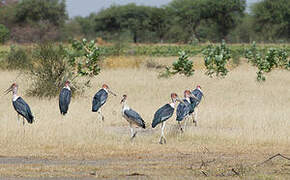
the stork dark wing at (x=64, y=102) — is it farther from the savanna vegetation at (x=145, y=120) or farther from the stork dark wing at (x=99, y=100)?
the stork dark wing at (x=99, y=100)

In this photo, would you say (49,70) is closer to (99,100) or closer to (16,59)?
(99,100)

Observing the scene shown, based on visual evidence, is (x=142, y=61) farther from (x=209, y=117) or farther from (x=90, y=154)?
(x=90, y=154)

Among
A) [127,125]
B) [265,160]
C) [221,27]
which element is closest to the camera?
[265,160]

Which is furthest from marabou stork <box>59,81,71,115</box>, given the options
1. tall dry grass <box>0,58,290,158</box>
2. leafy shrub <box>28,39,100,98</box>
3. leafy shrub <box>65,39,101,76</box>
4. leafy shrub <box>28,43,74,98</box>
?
leafy shrub <box>65,39,101,76</box>

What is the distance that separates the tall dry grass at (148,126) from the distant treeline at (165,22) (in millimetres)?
38293

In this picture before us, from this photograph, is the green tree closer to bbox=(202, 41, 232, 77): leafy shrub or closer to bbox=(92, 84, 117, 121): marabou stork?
bbox=(202, 41, 232, 77): leafy shrub

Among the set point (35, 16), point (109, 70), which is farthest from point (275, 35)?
point (109, 70)

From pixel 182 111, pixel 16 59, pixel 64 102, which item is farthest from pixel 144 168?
pixel 16 59

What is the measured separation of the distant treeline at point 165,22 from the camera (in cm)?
6144

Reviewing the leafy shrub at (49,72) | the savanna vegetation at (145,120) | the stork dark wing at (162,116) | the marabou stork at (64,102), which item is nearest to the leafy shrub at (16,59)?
the savanna vegetation at (145,120)

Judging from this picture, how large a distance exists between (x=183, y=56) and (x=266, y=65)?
337cm

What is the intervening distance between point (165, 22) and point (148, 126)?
5875cm

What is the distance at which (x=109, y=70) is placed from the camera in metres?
28.2

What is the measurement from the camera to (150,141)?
11.1 meters
